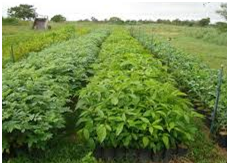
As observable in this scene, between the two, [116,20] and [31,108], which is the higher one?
[31,108]

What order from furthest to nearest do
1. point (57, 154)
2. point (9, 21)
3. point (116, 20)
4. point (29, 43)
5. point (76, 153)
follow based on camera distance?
point (116, 20) < point (9, 21) < point (29, 43) < point (76, 153) < point (57, 154)

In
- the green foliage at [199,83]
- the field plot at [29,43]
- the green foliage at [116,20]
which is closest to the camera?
the green foliage at [199,83]

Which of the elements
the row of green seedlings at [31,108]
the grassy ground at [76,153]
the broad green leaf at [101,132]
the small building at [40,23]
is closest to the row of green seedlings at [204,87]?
the grassy ground at [76,153]

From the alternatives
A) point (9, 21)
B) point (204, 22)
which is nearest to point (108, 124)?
point (9, 21)

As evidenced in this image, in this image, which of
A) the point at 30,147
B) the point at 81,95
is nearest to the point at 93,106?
the point at 81,95


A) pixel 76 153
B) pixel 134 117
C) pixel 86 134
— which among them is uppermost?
pixel 134 117

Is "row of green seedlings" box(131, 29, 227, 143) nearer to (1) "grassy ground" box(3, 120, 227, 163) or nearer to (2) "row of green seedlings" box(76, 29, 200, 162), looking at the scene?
(1) "grassy ground" box(3, 120, 227, 163)

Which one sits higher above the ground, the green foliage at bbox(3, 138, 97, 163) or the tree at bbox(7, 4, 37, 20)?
the green foliage at bbox(3, 138, 97, 163)

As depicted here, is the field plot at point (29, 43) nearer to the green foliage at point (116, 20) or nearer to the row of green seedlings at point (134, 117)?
the row of green seedlings at point (134, 117)

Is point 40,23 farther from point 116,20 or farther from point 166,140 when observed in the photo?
point 166,140

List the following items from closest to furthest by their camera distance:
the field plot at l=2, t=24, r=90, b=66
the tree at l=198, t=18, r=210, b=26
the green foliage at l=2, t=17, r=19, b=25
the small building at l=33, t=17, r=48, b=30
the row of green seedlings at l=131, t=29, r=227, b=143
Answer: the row of green seedlings at l=131, t=29, r=227, b=143 < the field plot at l=2, t=24, r=90, b=66 < the small building at l=33, t=17, r=48, b=30 < the green foliage at l=2, t=17, r=19, b=25 < the tree at l=198, t=18, r=210, b=26

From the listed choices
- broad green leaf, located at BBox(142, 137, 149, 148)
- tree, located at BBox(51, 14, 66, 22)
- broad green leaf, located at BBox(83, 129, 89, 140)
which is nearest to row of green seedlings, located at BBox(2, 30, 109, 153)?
broad green leaf, located at BBox(83, 129, 89, 140)

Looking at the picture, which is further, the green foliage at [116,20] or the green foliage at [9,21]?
the green foliage at [116,20]

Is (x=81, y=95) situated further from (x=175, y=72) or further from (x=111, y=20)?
(x=111, y=20)
